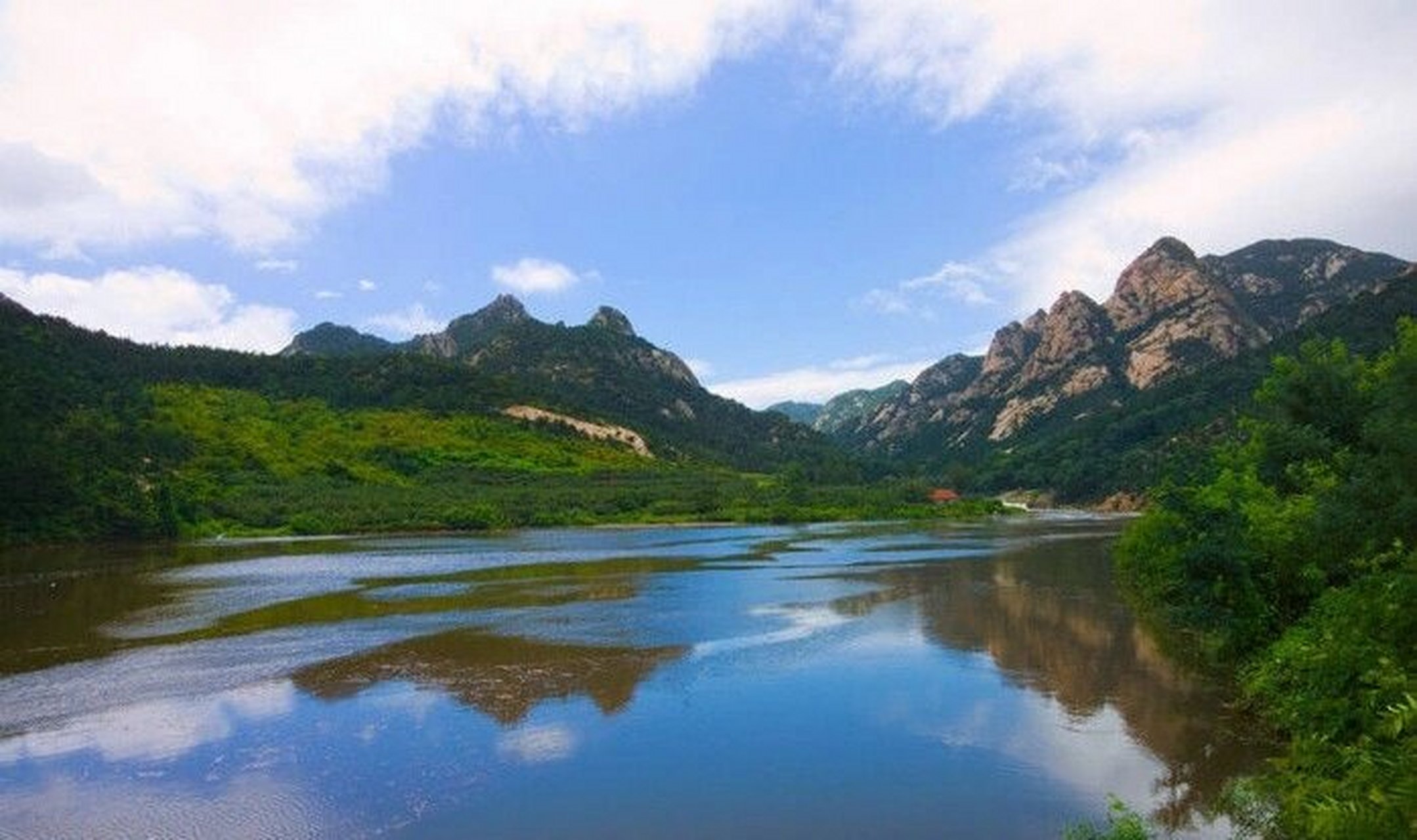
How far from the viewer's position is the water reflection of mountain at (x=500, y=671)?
27.8 m

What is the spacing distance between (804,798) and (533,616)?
25.9 m

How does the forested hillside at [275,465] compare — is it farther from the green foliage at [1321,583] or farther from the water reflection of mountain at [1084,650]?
the green foliage at [1321,583]

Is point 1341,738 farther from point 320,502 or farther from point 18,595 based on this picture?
point 320,502

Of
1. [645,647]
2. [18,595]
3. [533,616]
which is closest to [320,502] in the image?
[18,595]

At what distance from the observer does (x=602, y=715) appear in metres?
25.7

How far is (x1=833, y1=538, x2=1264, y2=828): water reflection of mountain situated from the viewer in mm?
21016

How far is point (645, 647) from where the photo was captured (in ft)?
117

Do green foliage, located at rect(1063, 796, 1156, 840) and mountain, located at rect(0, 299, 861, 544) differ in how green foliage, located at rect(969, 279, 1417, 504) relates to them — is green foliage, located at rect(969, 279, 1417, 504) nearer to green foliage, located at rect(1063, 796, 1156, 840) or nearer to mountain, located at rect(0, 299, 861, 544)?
mountain, located at rect(0, 299, 861, 544)

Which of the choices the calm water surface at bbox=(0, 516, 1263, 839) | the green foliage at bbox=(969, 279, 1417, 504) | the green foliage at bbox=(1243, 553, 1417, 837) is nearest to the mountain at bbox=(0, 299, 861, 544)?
the green foliage at bbox=(969, 279, 1417, 504)

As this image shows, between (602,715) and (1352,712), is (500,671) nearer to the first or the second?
(602,715)

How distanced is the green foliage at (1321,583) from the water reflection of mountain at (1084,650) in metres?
1.26

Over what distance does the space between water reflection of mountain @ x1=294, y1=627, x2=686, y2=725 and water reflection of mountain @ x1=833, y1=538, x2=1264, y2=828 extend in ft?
38.1

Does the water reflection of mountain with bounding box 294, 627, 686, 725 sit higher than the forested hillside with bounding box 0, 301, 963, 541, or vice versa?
the forested hillside with bounding box 0, 301, 963, 541

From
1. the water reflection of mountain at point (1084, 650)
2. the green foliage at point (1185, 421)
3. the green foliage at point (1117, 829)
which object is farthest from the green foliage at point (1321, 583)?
the green foliage at point (1185, 421)
